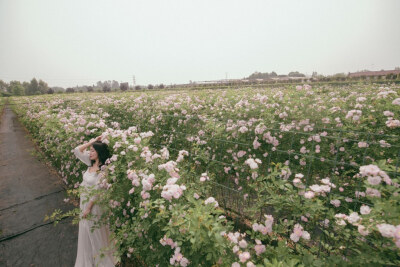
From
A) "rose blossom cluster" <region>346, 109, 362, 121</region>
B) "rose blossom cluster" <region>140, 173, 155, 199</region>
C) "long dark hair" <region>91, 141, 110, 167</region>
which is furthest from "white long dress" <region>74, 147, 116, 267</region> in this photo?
"rose blossom cluster" <region>346, 109, 362, 121</region>

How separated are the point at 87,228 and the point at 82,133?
1.85 meters

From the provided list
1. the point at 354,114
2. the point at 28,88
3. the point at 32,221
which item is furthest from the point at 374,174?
the point at 28,88

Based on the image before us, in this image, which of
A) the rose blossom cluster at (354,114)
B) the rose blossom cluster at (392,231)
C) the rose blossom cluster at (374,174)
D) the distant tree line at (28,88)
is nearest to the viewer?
the rose blossom cluster at (392,231)

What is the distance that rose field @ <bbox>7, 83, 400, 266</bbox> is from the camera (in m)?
1.21

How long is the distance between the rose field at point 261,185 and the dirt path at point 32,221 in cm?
41

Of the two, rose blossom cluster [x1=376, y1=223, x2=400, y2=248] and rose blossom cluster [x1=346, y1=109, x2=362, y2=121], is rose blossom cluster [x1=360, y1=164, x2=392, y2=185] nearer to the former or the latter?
rose blossom cluster [x1=376, y1=223, x2=400, y2=248]

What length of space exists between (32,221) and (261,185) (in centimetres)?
378

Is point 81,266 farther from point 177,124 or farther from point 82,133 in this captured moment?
point 177,124

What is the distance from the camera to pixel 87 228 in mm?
2354

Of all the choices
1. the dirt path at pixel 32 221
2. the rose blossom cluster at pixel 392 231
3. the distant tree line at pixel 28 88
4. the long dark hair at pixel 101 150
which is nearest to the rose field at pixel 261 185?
the rose blossom cluster at pixel 392 231

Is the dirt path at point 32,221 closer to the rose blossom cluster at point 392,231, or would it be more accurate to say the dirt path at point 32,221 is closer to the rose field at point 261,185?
the rose field at point 261,185

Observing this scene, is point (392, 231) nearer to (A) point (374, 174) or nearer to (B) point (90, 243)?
(A) point (374, 174)

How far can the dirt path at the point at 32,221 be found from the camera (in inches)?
99.7

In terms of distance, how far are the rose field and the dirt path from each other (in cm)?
41
